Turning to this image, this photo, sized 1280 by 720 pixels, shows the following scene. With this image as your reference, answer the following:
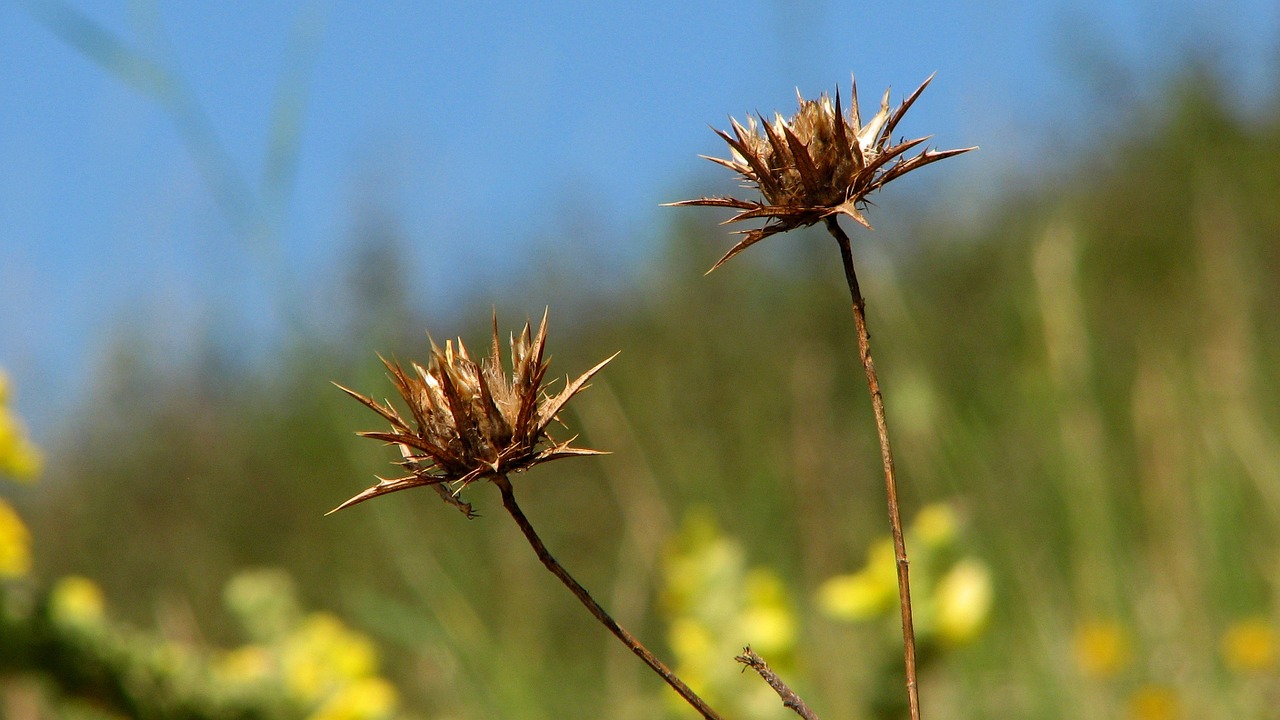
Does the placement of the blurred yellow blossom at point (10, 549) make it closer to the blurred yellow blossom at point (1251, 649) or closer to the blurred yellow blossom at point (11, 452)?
the blurred yellow blossom at point (11, 452)

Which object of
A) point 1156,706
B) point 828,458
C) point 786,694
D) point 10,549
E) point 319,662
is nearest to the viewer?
point 786,694

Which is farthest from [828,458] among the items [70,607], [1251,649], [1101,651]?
[70,607]

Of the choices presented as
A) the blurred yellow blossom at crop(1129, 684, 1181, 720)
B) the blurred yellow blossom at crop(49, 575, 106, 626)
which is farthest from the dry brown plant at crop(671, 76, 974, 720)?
the blurred yellow blossom at crop(1129, 684, 1181, 720)

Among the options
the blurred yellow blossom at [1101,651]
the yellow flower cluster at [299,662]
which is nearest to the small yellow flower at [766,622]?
the yellow flower cluster at [299,662]

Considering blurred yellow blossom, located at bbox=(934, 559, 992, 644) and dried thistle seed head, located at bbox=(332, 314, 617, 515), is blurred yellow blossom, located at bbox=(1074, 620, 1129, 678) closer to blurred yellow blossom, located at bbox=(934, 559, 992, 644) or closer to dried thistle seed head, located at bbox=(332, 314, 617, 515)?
blurred yellow blossom, located at bbox=(934, 559, 992, 644)

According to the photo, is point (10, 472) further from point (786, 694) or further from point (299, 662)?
point (786, 694)

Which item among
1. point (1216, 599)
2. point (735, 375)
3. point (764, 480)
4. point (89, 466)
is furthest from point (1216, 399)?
point (89, 466)
